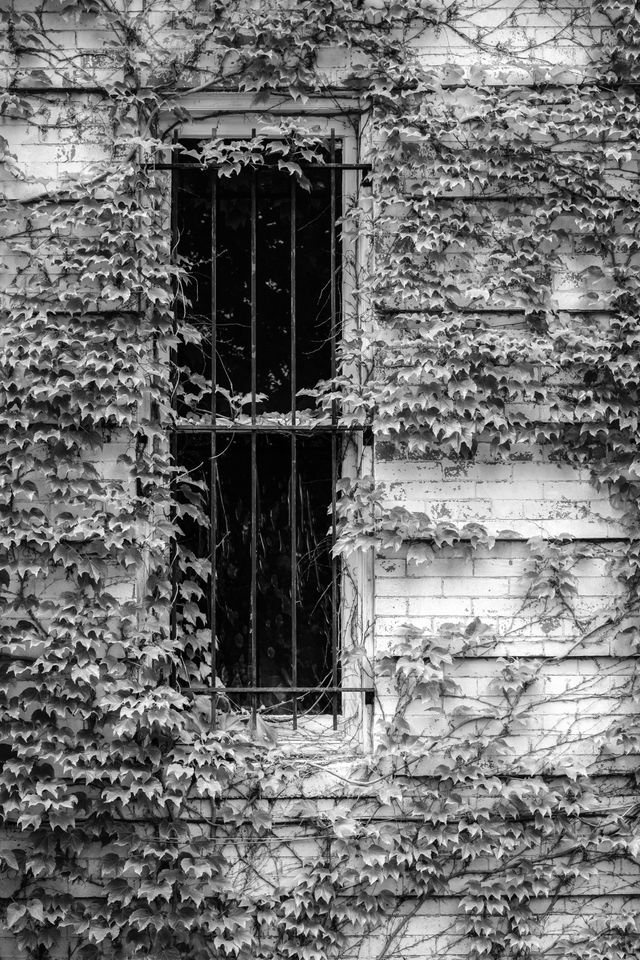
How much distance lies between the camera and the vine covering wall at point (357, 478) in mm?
3664

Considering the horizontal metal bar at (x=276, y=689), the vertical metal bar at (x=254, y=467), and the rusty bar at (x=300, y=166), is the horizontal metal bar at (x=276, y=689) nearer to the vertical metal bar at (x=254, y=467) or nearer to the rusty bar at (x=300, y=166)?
the vertical metal bar at (x=254, y=467)

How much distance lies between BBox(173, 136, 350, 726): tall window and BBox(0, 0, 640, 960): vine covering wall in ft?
0.41

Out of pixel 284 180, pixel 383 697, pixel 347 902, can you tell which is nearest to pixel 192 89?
pixel 284 180

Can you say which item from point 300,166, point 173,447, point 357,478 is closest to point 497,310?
point 357,478

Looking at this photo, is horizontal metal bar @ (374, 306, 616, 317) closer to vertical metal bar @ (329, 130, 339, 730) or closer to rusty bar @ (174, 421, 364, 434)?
vertical metal bar @ (329, 130, 339, 730)

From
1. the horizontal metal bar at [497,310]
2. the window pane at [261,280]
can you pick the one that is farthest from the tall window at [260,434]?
the horizontal metal bar at [497,310]

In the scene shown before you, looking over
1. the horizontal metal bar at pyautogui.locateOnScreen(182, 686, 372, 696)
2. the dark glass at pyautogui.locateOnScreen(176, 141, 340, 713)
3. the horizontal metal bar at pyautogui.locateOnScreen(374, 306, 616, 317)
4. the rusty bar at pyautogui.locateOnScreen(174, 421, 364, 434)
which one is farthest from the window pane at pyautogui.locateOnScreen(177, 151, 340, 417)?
the horizontal metal bar at pyautogui.locateOnScreen(182, 686, 372, 696)

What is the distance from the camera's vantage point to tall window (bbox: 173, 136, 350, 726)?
3885 mm

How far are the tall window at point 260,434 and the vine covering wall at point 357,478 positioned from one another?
0.13m

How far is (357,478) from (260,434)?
17.9 inches

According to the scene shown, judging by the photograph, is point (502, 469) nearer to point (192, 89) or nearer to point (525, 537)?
point (525, 537)

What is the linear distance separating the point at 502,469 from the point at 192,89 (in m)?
2.05

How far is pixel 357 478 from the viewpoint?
12.9 feet

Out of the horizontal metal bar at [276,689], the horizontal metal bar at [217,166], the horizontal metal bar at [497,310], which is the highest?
the horizontal metal bar at [217,166]
